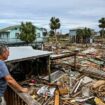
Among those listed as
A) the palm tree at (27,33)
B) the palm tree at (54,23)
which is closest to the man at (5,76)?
the palm tree at (27,33)

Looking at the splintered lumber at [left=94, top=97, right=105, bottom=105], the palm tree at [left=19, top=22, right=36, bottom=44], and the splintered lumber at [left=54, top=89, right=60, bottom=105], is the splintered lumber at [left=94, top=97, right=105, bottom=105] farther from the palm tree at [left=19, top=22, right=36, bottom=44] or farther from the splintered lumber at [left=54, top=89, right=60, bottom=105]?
the palm tree at [left=19, top=22, right=36, bottom=44]

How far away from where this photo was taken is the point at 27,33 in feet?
164

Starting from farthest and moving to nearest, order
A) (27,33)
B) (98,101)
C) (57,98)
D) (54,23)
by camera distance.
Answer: (54,23) < (27,33) < (57,98) < (98,101)

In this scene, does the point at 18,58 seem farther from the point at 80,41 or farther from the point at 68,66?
the point at 80,41

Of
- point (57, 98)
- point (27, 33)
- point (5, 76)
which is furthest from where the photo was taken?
point (27, 33)

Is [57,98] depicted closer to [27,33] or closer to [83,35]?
[27,33]

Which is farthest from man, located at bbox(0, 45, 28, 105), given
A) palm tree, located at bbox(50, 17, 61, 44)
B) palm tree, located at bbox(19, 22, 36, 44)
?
palm tree, located at bbox(50, 17, 61, 44)

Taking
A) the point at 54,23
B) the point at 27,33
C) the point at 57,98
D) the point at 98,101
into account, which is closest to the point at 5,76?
the point at 98,101

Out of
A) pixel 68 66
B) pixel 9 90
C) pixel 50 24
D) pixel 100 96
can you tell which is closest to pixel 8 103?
pixel 9 90

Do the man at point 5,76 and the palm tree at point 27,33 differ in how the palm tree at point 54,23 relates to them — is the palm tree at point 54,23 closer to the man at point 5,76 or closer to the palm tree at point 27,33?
the palm tree at point 27,33

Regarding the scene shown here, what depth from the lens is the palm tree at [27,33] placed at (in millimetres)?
49469

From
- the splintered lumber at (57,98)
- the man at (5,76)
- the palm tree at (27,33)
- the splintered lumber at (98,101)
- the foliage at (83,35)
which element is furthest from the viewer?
the foliage at (83,35)

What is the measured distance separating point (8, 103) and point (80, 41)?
66389 mm

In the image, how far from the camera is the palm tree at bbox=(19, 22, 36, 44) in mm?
49469
